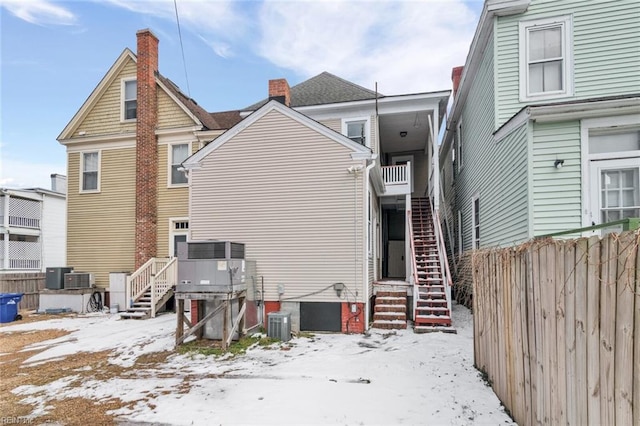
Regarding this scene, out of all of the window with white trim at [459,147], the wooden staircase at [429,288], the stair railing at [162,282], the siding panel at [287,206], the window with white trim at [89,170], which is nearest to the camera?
the wooden staircase at [429,288]

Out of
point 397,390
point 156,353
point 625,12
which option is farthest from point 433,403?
point 625,12

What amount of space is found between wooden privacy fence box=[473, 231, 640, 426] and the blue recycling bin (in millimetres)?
14563

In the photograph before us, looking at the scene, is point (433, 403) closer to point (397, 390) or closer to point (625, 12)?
point (397, 390)

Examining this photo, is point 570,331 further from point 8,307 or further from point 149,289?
point 8,307

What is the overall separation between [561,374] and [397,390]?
8.43 ft

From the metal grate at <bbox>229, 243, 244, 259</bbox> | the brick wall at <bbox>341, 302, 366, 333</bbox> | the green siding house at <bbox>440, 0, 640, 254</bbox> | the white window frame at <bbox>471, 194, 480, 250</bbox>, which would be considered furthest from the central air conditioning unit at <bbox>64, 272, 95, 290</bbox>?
the green siding house at <bbox>440, 0, 640, 254</bbox>

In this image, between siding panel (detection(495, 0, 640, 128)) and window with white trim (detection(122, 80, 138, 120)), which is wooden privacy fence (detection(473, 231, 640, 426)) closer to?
siding panel (detection(495, 0, 640, 128))

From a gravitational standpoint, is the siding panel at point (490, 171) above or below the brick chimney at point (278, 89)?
below

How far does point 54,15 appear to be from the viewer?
31.0 ft

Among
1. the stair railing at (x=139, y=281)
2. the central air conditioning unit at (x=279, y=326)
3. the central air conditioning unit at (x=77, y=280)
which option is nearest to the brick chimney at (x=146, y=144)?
the stair railing at (x=139, y=281)

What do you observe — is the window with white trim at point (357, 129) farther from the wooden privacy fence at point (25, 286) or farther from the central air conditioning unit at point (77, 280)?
the wooden privacy fence at point (25, 286)

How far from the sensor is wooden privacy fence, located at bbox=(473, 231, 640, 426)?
1954mm

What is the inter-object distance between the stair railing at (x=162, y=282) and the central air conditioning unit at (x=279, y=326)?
4.75 m

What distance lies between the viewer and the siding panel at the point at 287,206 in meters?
8.75
